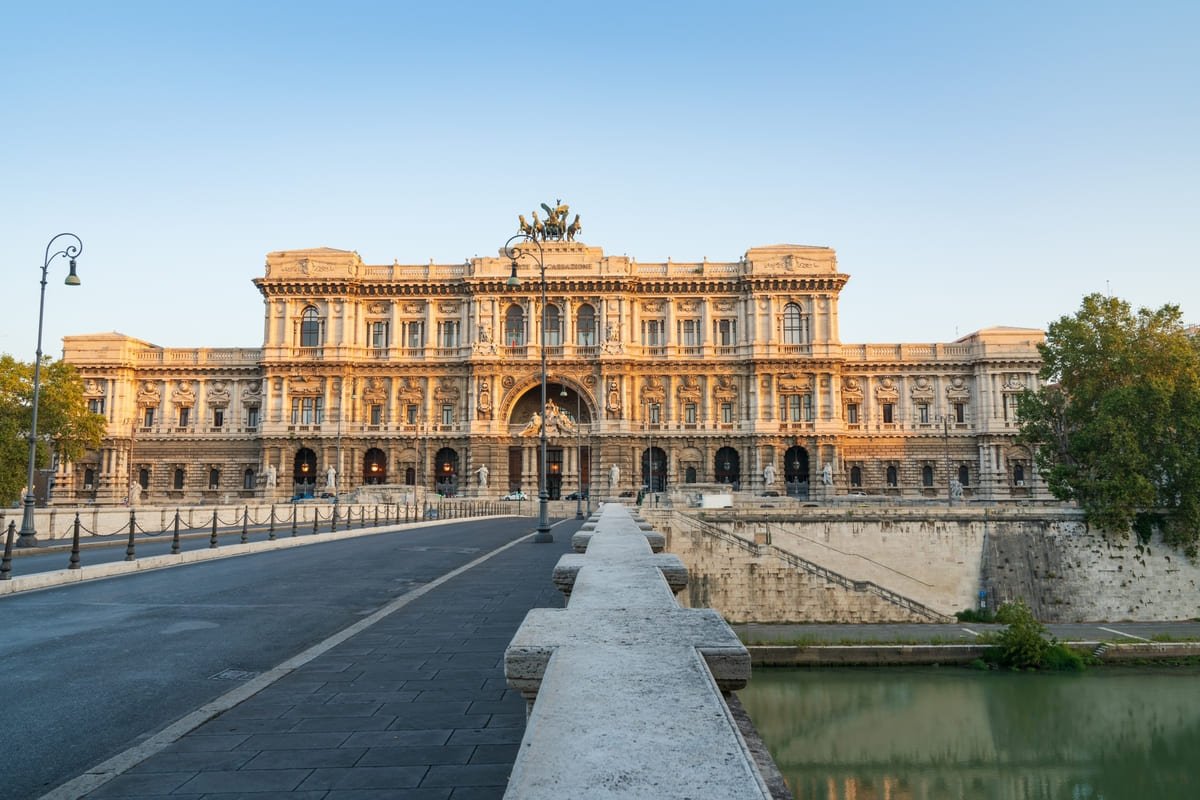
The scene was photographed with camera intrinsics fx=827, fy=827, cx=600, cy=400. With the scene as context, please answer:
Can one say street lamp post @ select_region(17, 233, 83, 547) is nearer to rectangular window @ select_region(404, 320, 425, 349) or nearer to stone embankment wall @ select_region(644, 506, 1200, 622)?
stone embankment wall @ select_region(644, 506, 1200, 622)

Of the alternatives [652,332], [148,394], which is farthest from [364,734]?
[148,394]

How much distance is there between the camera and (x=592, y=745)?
2281 mm

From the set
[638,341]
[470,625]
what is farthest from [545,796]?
[638,341]

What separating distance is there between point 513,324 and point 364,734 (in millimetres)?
58479

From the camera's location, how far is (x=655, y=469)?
2366 inches

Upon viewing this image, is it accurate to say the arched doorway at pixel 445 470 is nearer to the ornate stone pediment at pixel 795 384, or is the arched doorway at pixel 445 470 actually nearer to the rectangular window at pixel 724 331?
the rectangular window at pixel 724 331

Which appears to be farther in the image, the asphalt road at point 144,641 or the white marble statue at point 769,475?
the white marble statue at point 769,475

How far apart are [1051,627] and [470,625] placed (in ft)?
116

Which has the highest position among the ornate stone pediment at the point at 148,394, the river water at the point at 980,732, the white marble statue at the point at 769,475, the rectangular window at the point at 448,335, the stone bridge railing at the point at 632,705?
the rectangular window at the point at 448,335

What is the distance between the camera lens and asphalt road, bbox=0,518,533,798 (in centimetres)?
513

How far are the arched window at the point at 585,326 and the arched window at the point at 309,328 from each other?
65.1ft

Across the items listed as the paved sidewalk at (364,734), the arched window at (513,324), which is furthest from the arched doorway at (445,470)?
the paved sidewalk at (364,734)

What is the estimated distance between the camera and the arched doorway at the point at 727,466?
60.2 m

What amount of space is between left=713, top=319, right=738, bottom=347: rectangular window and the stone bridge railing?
193ft
